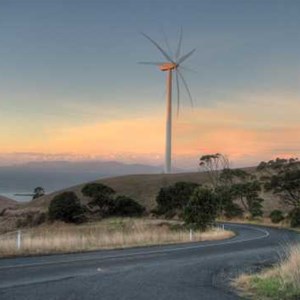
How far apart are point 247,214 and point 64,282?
5869 centimetres

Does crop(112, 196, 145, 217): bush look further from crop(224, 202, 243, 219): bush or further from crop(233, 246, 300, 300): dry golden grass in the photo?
crop(233, 246, 300, 300): dry golden grass

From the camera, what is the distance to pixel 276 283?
11.4 m

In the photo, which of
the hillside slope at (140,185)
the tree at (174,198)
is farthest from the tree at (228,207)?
the hillside slope at (140,185)

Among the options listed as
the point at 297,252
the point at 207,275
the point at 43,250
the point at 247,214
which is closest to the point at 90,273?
the point at 207,275

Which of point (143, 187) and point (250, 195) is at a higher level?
point (143, 187)

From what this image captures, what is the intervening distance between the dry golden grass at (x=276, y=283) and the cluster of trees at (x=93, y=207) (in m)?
46.6

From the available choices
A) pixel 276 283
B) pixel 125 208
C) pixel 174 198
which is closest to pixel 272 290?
pixel 276 283

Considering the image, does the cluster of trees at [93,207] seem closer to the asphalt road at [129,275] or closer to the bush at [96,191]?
the bush at [96,191]

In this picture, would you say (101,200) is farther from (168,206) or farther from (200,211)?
(200,211)

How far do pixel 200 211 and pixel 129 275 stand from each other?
25010 millimetres

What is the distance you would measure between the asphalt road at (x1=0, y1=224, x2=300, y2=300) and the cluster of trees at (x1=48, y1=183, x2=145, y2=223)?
129 feet

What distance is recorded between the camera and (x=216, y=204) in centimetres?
4047

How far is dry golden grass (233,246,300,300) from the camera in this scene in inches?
413

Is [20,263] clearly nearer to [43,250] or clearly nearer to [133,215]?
[43,250]
